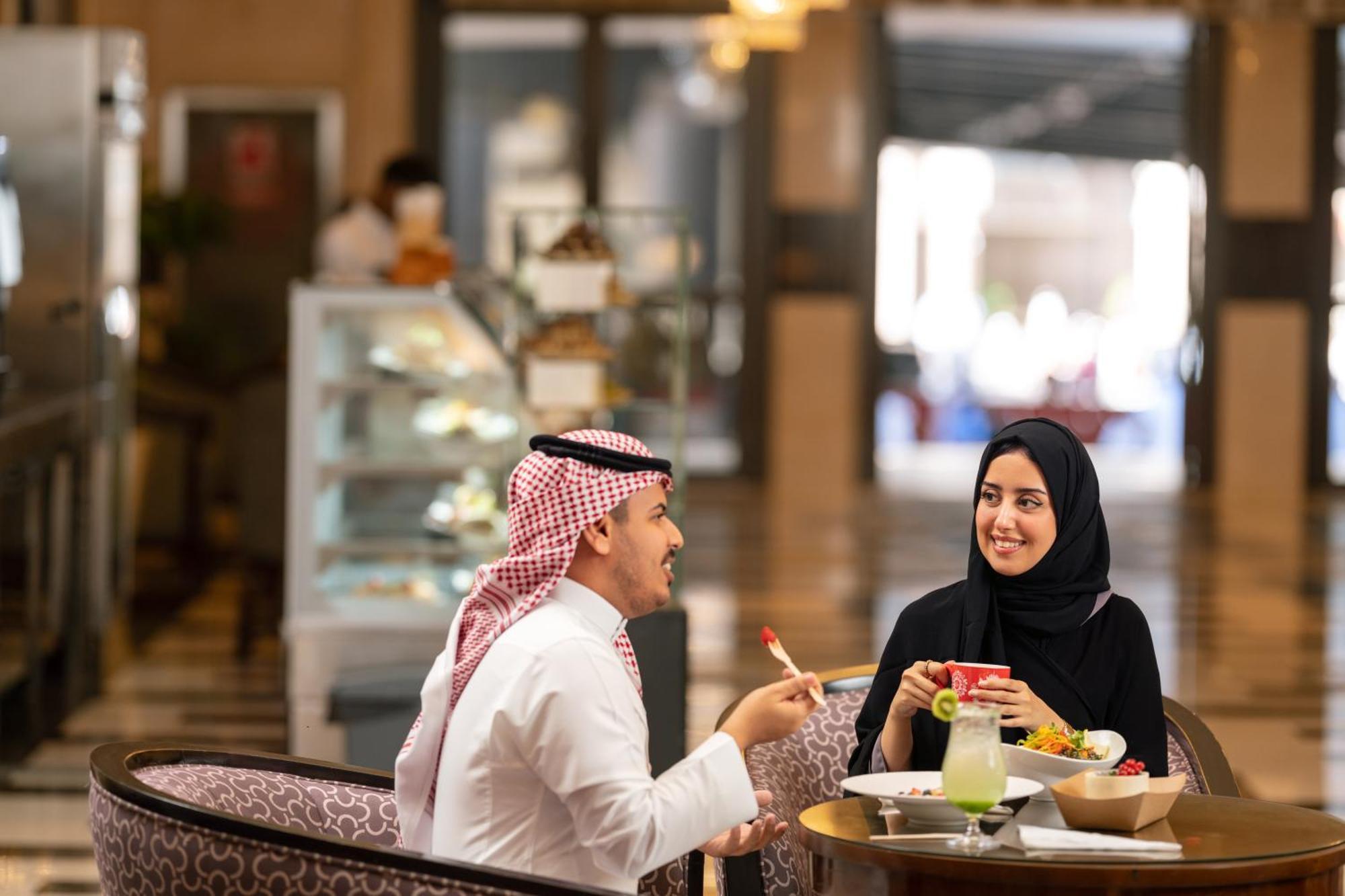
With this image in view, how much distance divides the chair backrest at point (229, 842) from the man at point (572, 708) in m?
0.09

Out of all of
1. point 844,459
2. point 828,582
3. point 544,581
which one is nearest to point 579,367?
point 544,581

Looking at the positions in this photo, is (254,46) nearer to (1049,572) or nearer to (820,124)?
(820,124)

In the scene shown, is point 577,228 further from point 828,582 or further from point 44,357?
point 828,582

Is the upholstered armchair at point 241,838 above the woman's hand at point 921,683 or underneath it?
underneath

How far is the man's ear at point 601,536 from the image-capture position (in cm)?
230

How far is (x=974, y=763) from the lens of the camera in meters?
2.27

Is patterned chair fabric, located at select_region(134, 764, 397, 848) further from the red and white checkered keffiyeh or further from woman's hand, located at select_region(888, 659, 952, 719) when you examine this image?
woman's hand, located at select_region(888, 659, 952, 719)

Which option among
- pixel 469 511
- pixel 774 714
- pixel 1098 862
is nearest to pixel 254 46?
pixel 469 511

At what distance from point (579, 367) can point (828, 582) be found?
3882mm

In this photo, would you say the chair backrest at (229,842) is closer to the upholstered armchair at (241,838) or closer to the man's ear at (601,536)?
the upholstered armchair at (241,838)

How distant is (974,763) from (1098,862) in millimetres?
207

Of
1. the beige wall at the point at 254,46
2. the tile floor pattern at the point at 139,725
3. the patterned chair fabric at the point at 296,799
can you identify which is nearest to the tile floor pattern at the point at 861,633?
the tile floor pattern at the point at 139,725

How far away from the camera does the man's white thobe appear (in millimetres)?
2207

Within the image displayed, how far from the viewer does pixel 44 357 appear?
6609 millimetres
